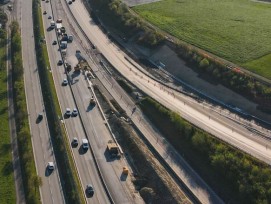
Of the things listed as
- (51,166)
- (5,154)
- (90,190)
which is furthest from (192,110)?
(5,154)

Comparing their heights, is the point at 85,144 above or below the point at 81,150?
above

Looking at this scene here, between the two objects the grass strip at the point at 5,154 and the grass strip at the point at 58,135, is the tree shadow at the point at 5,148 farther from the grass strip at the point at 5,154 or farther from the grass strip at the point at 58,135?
the grass strip at the point at 58,135

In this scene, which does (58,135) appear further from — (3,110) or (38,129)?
(3,110)

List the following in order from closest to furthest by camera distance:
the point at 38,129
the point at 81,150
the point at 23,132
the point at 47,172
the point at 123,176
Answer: the point at 47,172 → the point at 123,176 → the point at 81,150 → the point at 23,132 → the point at 38,129

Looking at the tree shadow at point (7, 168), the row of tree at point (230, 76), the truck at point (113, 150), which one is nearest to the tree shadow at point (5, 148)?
the tree shadow at point (7, 168)

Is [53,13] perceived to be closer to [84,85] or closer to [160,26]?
[160,26]

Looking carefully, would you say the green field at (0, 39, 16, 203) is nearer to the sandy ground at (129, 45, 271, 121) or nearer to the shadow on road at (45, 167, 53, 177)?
the shadow on road at (45, 167, 53, 177)

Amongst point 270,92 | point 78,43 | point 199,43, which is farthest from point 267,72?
point 78,43
